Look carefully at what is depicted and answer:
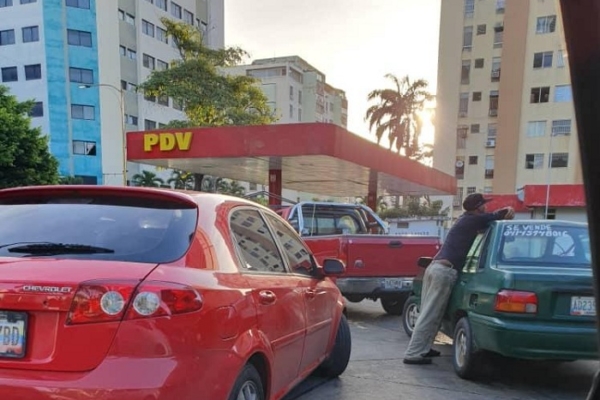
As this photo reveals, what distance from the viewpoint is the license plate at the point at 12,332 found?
195 centimetres

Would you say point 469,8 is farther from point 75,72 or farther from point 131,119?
point 75,72

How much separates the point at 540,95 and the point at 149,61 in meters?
35.2

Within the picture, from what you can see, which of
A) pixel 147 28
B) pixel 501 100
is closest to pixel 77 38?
pixel 147 28

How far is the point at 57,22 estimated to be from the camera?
3738 cm

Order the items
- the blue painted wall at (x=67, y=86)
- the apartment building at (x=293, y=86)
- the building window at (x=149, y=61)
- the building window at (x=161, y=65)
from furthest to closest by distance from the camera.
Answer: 1. the apartment building at (x=293, y=86)
2. the building window at (x=161, y=65)
3. the building window at (x=149, y=61)
4. the blue painted wall at (x=67, y=86)

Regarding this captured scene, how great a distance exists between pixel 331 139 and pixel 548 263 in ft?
23.7

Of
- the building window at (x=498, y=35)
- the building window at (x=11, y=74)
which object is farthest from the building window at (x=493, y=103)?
the building window at (x=11, y=74)

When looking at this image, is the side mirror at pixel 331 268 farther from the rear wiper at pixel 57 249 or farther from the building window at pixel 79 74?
the building window at pixel 79 74

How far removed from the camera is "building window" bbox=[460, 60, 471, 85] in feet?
145

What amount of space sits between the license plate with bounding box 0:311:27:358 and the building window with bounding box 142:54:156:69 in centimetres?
4532

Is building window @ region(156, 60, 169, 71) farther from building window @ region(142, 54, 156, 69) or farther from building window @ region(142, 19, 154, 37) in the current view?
building window @ region(142, 19, 154, 37)

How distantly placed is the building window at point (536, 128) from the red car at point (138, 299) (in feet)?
138

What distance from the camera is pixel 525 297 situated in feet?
13.0

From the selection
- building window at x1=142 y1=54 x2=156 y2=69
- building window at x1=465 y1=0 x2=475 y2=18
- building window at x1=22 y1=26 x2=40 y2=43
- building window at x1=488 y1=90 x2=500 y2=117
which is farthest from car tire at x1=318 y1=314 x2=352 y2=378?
building window at x1=465 y1=0 x2=475 y2=18
